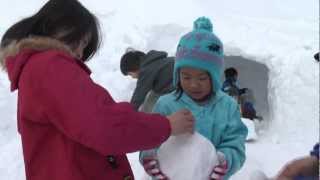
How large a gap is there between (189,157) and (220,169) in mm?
146

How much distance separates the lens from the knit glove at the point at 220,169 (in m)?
2.20

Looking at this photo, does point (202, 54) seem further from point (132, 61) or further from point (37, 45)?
point (132, 61)

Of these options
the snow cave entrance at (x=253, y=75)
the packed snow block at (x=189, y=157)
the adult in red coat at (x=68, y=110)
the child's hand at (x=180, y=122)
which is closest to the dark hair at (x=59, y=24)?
the adult in red coat at (x=68, y=110)

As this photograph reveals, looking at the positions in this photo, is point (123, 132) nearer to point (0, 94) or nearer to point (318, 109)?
point (0, 94)

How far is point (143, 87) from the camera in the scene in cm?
407

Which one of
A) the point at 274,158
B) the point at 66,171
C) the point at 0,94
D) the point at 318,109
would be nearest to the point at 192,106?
the point at 66,171

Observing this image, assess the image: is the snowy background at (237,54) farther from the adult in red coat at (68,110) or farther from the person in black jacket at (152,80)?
the adult in red coat at (68,110)

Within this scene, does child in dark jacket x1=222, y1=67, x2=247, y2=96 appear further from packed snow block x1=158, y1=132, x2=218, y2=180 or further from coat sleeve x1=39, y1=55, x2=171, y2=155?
coat sleeve x1=39, y1=55, x2=171, y2=155

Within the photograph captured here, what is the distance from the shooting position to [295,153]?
5.60 metres

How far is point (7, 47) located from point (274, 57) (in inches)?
244

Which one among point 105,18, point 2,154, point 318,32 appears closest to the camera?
point 2,154

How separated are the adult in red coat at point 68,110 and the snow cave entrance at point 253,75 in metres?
6.18

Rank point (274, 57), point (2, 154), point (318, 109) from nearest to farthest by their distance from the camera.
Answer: point (2, 154) < point (318, 109) < point (274, 57)

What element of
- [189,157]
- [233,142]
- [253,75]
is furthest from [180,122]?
[253,75]
